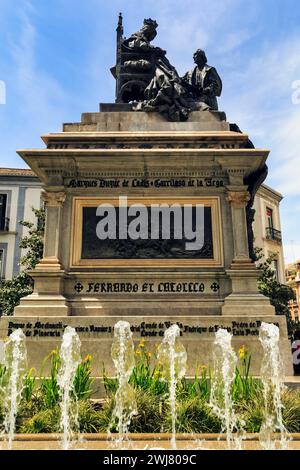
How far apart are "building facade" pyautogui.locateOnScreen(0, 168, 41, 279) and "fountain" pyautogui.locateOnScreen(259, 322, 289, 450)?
90.3 feet

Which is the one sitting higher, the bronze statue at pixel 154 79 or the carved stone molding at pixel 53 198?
the bronze statue at pixel 154 79

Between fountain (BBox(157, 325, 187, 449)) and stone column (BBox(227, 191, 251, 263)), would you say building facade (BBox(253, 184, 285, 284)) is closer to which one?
stone column (BBox(227, 191, 251, 263))

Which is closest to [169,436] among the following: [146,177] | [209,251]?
[209,251]

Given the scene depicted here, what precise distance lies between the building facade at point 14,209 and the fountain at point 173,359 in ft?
87.1

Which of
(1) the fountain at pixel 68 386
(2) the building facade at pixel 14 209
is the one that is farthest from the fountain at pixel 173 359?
(2) the building facade at pixel 14 209

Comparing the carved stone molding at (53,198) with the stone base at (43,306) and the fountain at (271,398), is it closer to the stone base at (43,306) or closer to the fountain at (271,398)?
the stone base at (43,306)

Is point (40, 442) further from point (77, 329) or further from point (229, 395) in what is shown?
point (77, 329)

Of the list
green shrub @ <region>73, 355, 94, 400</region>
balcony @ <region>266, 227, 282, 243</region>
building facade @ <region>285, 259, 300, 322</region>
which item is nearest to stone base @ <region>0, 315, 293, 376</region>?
green shrub @ <region>73, 355, 94, 400</region>

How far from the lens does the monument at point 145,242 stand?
26.6ft

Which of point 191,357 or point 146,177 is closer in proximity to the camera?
point 191,357

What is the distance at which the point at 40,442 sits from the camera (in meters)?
4.84

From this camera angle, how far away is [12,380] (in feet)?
20.1

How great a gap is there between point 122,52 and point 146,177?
197 inches

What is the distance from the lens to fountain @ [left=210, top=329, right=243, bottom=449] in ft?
16.7
